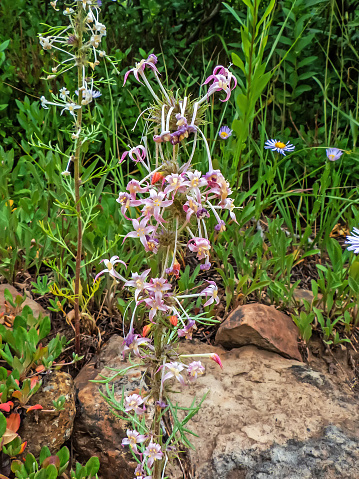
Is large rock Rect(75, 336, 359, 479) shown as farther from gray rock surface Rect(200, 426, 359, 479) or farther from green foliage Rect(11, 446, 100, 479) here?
green foliage Rect(11, 446, 100, 479)

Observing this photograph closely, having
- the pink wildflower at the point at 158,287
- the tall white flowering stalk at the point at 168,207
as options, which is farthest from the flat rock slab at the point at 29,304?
the pink wildflower at the point at 158,287

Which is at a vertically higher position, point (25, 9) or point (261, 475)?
point (25, 9)

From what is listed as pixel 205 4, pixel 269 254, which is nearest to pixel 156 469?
pixel 269 254

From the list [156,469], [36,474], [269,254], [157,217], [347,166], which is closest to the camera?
[157,217]

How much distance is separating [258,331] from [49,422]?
1077 millimetres

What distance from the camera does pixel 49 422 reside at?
6.37 feet

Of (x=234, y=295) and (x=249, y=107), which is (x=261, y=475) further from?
(x=249, y=107)

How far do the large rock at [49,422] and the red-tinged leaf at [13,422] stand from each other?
0.09 meters

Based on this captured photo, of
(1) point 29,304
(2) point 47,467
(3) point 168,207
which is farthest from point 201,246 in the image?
(1) point 29,304

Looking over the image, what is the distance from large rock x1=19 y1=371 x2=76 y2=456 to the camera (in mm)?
1923

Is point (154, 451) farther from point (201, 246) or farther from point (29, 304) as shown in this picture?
point (29, 304)

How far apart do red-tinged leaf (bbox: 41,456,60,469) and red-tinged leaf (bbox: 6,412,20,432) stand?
183 mm

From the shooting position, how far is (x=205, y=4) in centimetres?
427

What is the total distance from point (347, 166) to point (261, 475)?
107 inches
